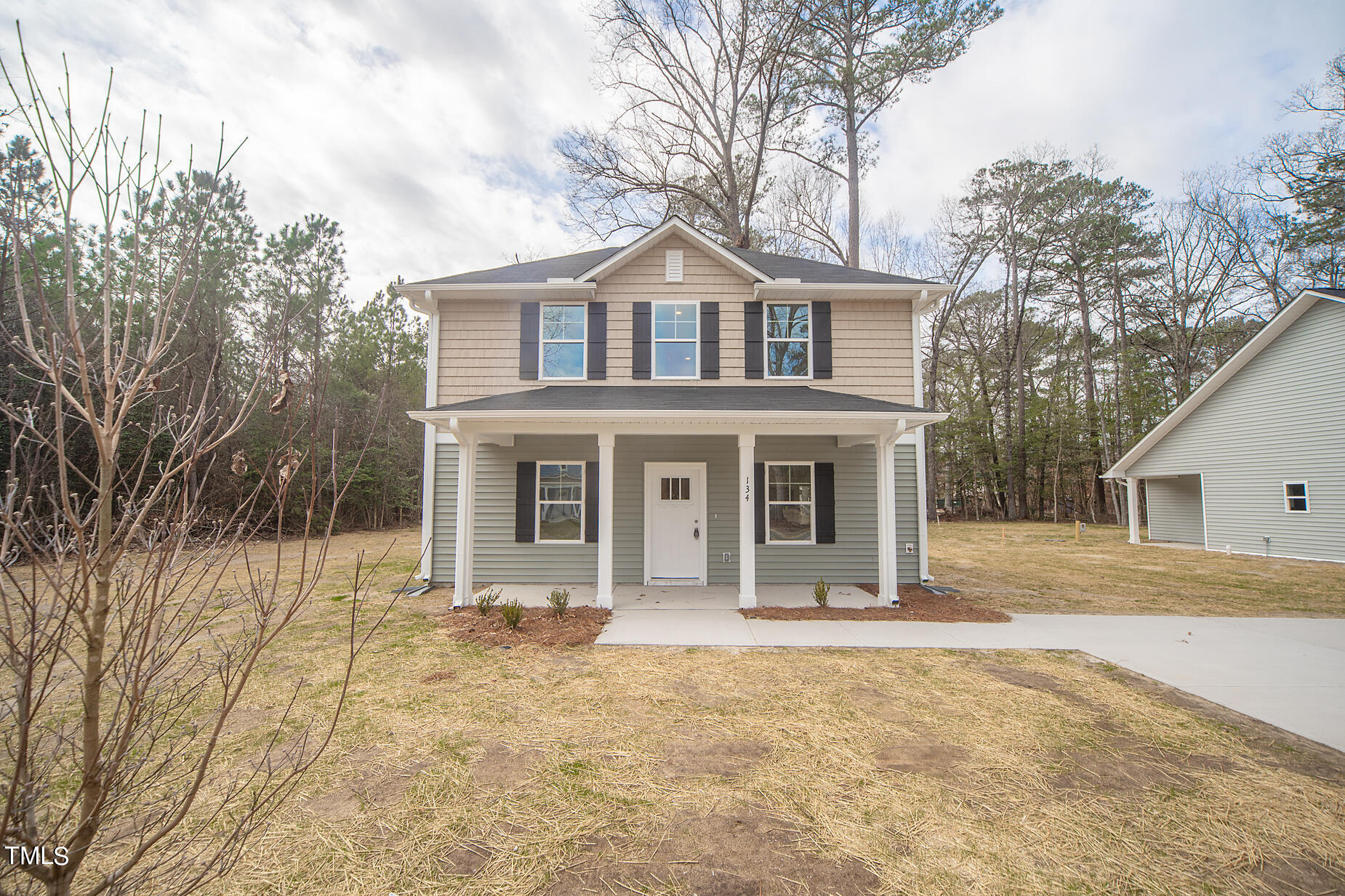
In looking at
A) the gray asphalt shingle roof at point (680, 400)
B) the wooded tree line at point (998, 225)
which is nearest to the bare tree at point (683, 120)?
the wooded tree line at point (998, 225)

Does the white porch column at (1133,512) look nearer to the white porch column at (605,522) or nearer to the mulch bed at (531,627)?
the white porch column at (605,522)

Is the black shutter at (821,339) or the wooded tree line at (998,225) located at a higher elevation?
the wooded tree line at (998,225)

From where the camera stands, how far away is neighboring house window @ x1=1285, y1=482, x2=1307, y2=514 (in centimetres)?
1223

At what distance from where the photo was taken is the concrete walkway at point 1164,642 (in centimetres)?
464

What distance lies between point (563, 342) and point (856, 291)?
16.3ft

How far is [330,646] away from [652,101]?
15548 mm

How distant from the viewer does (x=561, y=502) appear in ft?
29.7

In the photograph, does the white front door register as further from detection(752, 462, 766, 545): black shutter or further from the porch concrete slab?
the porch concrete slab

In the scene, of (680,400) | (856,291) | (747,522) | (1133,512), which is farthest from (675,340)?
(1133,512)

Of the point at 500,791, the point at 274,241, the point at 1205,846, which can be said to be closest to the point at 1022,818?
the point at 1205,846

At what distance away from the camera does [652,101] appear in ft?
50.2

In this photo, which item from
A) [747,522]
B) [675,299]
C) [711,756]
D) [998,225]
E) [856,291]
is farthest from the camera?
[998,225]

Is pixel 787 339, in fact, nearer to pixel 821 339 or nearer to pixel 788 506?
pixel 821 339

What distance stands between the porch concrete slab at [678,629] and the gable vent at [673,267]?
5448mm
